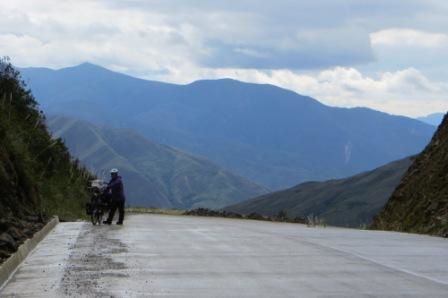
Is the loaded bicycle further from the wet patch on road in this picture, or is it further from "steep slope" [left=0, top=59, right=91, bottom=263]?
the wet patch on road

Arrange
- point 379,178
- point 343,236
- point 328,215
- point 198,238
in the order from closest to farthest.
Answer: point 198,238, point 343,236, point 328,215, point 379,178

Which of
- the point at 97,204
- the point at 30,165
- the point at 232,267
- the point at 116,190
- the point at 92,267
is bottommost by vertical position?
the point at 92,267

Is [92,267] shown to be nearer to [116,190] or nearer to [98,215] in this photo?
[98,215]

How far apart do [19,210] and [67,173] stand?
18.2 m

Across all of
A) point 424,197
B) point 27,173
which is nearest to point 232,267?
point 27,173


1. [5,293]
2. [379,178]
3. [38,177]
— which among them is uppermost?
[379,178]

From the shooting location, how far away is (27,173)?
28.1 meters

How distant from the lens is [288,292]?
38.3ft

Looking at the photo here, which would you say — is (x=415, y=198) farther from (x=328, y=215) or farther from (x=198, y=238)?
(x=328, y=215)

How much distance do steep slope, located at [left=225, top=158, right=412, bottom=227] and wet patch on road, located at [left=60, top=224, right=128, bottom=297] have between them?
11346 cm

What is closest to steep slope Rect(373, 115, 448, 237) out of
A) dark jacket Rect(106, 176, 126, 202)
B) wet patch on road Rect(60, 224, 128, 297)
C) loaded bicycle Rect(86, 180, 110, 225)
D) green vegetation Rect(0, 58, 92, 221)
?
wet patch on road Rect(60, 224, 128, 297)

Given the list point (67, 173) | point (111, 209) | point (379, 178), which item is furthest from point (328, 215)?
point (111, 209)

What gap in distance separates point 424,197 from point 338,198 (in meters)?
133

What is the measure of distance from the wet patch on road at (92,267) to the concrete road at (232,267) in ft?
0.05
